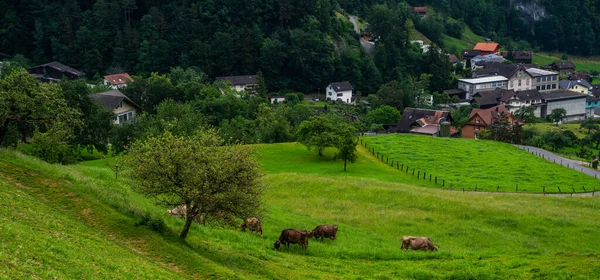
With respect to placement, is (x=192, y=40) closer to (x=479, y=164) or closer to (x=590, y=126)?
(x=590, y=126)

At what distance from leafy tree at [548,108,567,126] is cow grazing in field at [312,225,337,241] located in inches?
3931

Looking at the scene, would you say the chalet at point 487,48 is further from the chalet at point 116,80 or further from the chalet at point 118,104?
the chalet at point 118,104

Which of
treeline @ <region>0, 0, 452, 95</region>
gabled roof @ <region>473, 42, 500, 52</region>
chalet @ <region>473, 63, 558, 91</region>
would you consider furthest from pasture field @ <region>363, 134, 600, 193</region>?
gabled roof @ <region>473, 42, 500, 52</region>

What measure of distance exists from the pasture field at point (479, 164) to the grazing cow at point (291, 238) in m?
25.3

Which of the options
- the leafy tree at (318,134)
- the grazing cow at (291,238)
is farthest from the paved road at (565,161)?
the grazing cow at (291,238)

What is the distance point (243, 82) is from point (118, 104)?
150 ft

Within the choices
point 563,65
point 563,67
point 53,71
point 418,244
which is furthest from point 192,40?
point 418,244

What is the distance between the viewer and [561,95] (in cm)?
13338

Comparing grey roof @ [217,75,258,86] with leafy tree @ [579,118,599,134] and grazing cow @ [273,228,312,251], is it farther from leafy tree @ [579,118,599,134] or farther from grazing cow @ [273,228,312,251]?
grazing cow @ [273,228,312,251]

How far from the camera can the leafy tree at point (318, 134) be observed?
196 feet

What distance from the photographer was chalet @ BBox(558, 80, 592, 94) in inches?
5688

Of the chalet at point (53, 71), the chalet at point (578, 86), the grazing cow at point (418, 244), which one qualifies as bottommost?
the grazing cow at point (418, 244)

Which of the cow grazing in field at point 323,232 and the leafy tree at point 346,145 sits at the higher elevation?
the leafy tree at point 346,145

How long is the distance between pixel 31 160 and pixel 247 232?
34.5ft
